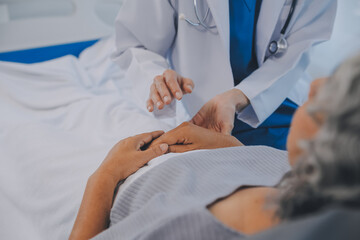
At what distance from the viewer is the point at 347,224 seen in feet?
1.07

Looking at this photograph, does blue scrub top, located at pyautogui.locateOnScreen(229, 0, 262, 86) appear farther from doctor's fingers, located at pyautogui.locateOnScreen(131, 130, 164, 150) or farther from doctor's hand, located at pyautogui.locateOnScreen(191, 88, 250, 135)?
doctor's fingers, located at pyautogui.locateOnScreen(131, 130, 164, 150)

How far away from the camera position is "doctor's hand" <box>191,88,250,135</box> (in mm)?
950

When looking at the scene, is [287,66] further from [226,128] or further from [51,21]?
[51,21]

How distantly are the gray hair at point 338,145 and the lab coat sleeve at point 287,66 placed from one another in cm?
69

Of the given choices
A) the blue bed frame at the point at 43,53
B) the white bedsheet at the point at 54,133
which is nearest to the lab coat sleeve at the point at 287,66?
the white bedsheet at the point at 54,133

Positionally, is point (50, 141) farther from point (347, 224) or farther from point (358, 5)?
point (358, 5)

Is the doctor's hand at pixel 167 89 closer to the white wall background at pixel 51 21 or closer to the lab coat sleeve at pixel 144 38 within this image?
the lab coat sleeve at pixel 144 38

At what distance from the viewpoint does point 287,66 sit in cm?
111

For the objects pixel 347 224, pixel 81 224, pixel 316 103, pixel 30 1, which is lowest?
pixel 81 224

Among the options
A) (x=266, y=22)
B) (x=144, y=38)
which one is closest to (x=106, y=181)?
(x=144, y=38)

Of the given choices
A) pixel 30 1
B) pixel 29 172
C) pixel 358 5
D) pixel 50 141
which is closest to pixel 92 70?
pixel 30 1

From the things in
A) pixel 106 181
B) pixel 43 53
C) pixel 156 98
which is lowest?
pixel 106 181

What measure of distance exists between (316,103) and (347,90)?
0.12ft

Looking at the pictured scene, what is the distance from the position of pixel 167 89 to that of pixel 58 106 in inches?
20.0
